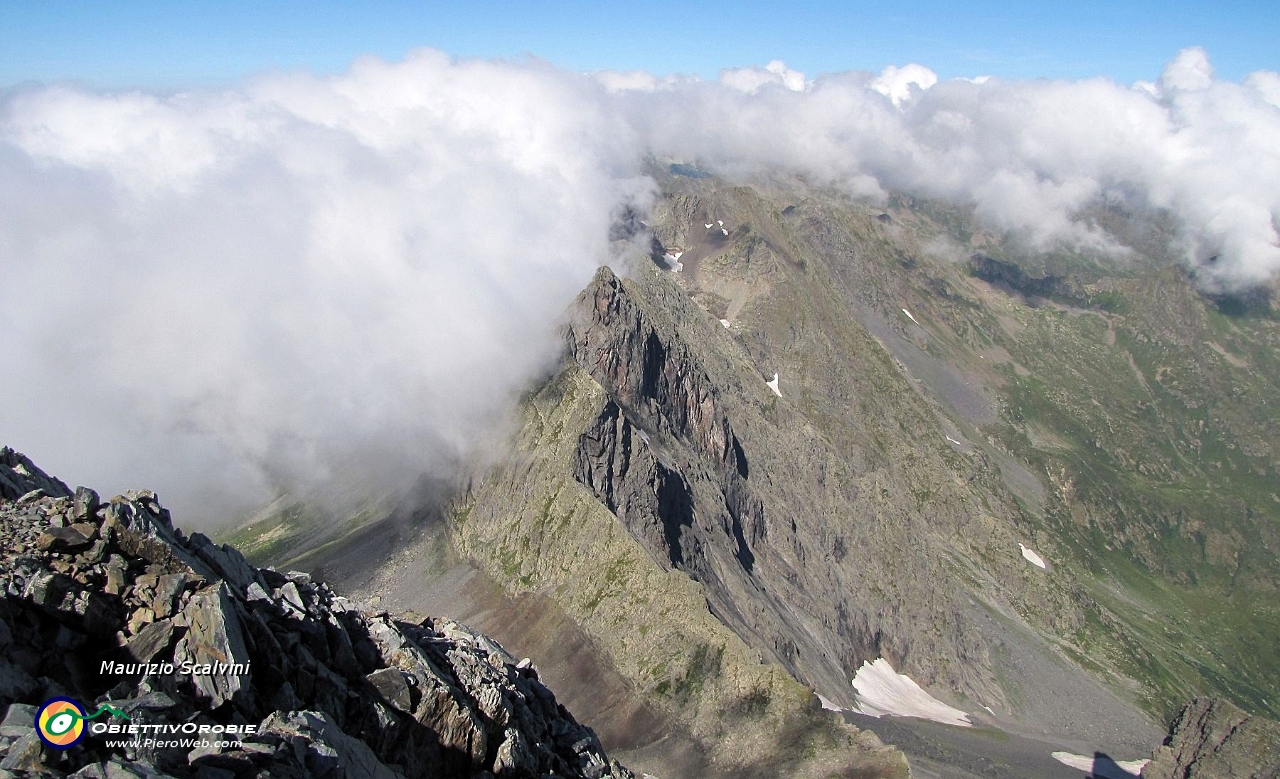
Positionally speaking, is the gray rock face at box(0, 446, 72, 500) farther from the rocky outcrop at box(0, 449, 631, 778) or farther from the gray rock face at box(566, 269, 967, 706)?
the gray rock face at box(566, 269, 967, 706)

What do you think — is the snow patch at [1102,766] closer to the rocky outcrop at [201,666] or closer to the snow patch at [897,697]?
the snow patch at [897,697]

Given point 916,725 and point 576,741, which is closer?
point 576,741

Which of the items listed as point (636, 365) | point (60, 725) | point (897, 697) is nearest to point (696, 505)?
point (636, 365)

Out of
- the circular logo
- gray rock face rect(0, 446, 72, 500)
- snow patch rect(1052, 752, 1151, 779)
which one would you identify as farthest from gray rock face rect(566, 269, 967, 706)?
the circular logo

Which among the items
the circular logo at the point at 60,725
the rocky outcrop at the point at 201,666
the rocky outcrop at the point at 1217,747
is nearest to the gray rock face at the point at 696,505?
the rocky outcrop at the point at 1217,747

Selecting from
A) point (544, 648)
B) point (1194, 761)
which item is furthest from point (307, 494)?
point (1194, 761)

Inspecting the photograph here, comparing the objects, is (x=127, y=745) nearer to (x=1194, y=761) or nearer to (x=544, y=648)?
(x=544, y=648)
